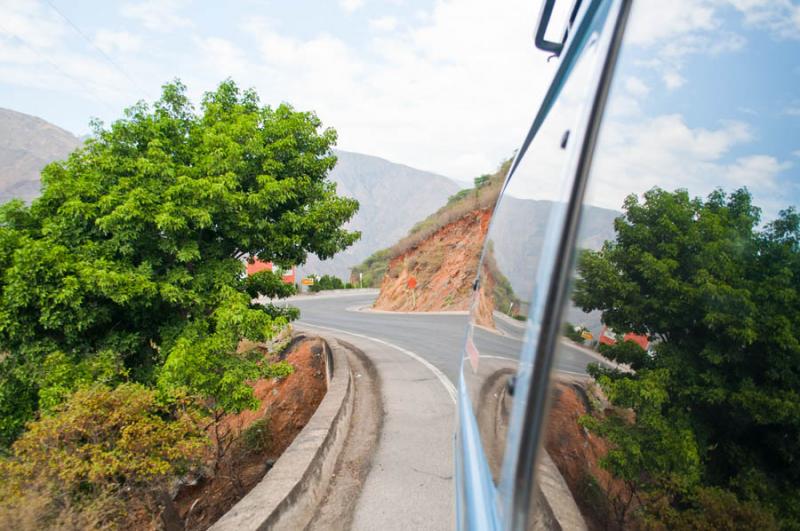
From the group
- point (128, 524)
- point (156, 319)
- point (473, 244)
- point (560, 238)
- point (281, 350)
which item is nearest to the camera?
point (560, 238)

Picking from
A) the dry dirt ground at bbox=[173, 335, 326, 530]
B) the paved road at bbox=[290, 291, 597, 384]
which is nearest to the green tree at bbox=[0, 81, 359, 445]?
the dry dirt ground at bbox=[173, 335, 326, 530]

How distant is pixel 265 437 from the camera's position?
8977 mm

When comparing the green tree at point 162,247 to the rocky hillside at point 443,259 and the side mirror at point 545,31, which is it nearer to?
the side mirror at point 545,31

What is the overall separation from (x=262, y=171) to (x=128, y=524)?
6.97 metres

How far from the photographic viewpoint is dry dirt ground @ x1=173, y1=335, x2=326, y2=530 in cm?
593

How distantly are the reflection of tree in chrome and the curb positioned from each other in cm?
282

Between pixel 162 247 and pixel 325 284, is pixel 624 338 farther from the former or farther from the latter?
pixel 325 284

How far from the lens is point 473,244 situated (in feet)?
89.6

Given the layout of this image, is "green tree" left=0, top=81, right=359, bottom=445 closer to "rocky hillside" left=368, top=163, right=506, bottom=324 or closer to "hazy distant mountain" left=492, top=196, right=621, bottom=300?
"hazy distant mountain" left=492, top=196, right=621, bottom=300

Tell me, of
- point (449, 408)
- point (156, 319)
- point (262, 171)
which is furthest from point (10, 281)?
point (449, 408)

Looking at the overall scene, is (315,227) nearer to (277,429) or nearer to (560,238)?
(277,429)

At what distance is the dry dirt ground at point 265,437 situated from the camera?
593 cm

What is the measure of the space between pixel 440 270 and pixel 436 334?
1230cm

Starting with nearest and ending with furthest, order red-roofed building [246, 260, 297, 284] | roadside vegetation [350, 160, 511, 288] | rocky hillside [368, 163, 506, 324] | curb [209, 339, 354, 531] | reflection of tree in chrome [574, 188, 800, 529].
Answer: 1. reflection of tree in chrome [574, 188, 800, 529]
2. curb [209, 339, 354, 531]
3. red-roofed building [246, 260, 297, 284]
4. rocky hillside [368, 163, 506, 324]
5. roadside vegetation [350, 160, 511, 288]
